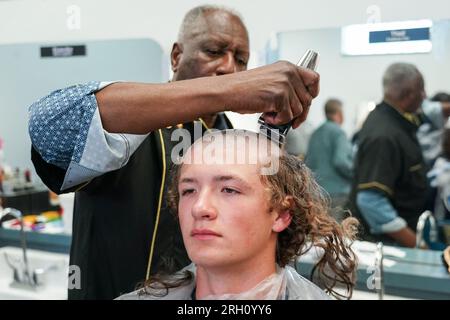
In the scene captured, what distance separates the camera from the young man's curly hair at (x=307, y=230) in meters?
1.04

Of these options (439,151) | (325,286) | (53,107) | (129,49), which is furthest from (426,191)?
(53,107)

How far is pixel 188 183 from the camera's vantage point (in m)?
0.96

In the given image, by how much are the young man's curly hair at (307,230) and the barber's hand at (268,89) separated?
0.23 metres

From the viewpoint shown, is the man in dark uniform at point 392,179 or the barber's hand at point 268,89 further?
the man in dark uniform at point 392,179

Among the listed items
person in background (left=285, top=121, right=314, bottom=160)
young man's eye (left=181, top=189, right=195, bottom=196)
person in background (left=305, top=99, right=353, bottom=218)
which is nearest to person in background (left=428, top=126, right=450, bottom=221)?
person in background (left=305, top=99, right=353, bottom=218)

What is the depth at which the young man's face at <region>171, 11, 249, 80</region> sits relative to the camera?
1.30 metres

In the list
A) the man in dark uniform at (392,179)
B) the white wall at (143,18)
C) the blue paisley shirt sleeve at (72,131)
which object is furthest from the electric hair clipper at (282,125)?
the man in dark uniform at (392,179)

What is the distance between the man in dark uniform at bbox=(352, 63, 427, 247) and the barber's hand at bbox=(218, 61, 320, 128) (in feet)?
4.80

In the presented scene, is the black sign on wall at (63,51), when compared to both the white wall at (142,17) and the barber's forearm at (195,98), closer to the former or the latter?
the white wall at (142,17)

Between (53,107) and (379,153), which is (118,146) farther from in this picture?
(379,153)

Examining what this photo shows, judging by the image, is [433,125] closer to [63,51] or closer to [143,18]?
[143,18]

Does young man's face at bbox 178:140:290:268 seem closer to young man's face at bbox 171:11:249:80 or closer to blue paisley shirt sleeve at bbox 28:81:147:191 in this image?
blue paisley shirt sleeve at bbox 28:81:147:191

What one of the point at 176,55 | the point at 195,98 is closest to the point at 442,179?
the point at 176,55
